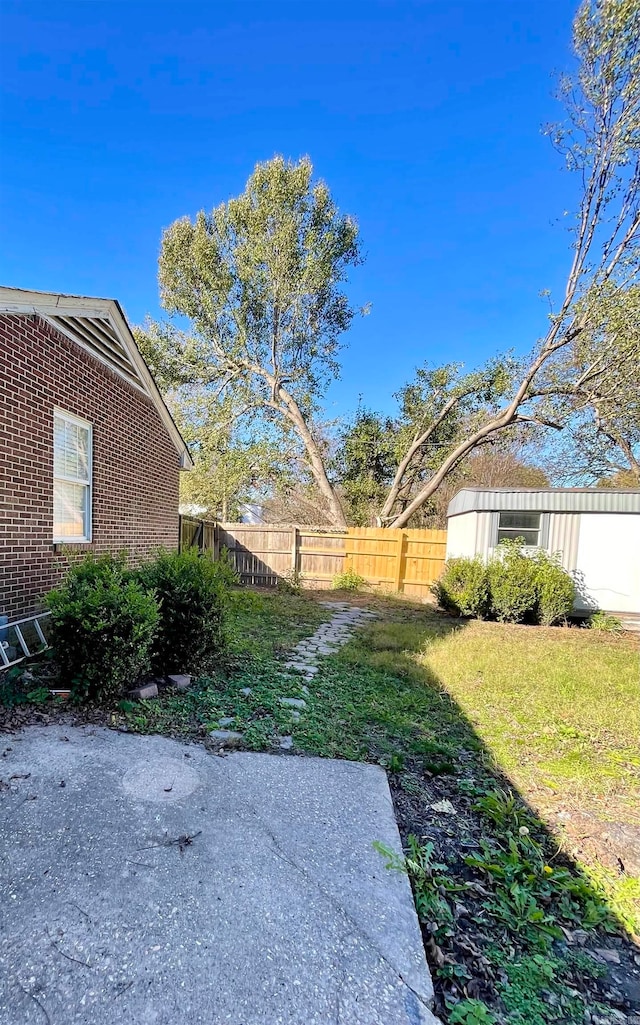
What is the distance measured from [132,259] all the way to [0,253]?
225 inches

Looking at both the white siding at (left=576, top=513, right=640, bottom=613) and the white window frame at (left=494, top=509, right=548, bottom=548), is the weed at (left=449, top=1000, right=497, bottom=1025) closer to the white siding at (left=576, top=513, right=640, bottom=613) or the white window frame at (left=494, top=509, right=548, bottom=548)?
the white window frame at (left=494, top=509, right=548, bottom=548)

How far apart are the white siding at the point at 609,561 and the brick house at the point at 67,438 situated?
27.7ft

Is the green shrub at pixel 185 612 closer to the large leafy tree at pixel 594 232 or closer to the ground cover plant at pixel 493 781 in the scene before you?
the ground cover plant at pixel 493 781

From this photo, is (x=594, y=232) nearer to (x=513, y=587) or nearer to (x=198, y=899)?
(x=513, y=587)

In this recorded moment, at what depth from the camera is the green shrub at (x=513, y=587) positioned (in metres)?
8.48

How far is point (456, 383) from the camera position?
14586 mm

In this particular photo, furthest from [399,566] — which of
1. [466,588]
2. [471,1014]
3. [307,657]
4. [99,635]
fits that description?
[471,1014]

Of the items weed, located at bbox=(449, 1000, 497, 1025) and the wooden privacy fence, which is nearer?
weed, located at bbox=(449, 1000, 497, 1025)

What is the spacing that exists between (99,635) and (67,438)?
294cm

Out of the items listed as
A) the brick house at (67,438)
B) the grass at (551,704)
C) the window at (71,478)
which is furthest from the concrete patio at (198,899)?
the window at (71,478)

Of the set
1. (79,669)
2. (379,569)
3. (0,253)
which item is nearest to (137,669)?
(79,669)

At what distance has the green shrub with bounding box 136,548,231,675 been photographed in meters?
4.06

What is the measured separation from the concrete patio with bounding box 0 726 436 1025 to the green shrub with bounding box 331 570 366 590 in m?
9.46

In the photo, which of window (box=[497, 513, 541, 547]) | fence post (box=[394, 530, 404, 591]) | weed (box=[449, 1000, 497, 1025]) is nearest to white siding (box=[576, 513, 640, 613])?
window (box=[497, 513, 541, 547])
